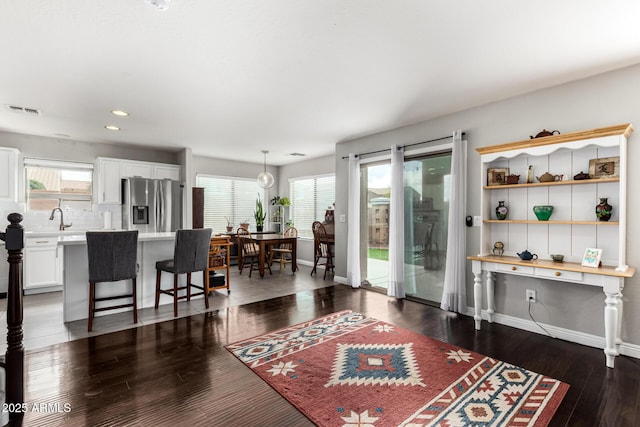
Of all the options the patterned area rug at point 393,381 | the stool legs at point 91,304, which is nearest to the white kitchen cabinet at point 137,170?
the stool legs at point 91,304

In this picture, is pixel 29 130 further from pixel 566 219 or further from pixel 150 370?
pixel 566 219

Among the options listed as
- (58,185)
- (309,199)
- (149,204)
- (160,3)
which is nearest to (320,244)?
(309,199)

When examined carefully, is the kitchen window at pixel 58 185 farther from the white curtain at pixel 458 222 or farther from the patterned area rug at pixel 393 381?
the white curtain at pixel 458 222

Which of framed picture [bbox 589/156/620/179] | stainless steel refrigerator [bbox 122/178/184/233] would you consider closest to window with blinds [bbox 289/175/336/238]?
stainless steel refrigerator [bbox 122/178/184/233]

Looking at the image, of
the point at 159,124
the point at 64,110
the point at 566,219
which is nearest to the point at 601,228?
the point at 566,219

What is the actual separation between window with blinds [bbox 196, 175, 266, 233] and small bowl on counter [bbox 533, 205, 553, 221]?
21.3 ft

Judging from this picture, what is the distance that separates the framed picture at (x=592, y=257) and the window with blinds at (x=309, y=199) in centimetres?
482

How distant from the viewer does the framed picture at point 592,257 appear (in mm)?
2846

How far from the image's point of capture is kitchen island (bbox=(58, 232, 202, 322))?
370cm

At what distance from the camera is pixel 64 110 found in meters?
4.03

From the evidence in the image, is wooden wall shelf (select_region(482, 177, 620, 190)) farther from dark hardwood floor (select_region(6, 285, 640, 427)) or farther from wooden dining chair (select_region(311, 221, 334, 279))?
wooden dining chair (select_region(311, 221, 334, 279))

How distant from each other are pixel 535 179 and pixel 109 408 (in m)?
4.28

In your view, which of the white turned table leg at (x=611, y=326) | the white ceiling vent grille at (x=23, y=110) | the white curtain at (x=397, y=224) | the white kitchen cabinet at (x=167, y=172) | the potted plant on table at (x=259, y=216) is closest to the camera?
the white turned table leg at (x=611, y=326)

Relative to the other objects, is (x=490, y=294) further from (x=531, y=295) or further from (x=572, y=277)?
(x=572, y=277)
